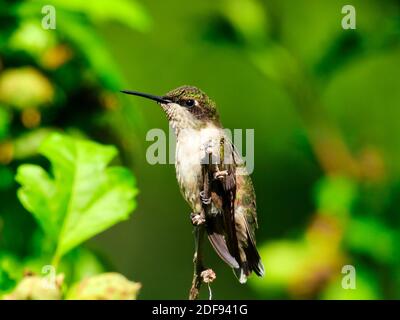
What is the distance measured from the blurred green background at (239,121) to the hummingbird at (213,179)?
17 centimetres

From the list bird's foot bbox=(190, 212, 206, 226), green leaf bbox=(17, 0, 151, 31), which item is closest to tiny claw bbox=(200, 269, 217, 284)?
bird's foot bbox=(190, 212, 206, 226)

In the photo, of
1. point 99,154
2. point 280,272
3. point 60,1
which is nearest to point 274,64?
point 280,272

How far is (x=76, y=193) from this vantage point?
1.69m

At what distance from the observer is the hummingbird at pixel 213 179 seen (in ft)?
4.52

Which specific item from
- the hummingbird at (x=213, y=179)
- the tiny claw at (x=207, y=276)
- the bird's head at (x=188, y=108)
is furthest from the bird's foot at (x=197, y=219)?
the bird's head at (x=188, y=108)

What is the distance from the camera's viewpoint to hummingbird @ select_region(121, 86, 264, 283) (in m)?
1.38

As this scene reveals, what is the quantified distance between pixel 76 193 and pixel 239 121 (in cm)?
202

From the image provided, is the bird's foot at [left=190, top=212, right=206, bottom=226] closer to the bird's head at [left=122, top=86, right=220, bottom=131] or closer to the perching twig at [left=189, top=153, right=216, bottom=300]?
the perching twig at [left=189, top=153, right=216, bottom=300]

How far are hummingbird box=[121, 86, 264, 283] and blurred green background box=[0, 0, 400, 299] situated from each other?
0.57ft

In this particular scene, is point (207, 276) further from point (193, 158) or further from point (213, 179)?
point (193, 158)

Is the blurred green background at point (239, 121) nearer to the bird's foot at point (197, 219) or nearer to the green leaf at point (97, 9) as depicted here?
the green leaf at point (97, 9)

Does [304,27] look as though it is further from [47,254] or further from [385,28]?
[47,254]

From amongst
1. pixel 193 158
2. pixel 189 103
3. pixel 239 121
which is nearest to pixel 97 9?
pixel 189 103

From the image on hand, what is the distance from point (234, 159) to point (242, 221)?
15 cm
